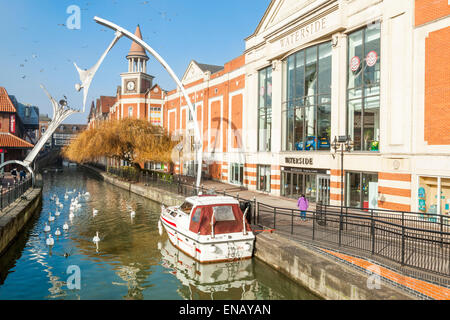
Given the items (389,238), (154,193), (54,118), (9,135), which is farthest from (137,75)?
(389,238)

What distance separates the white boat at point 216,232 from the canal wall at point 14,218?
7380mm

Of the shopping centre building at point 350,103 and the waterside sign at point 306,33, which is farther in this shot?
the waterside sign at point 306,33

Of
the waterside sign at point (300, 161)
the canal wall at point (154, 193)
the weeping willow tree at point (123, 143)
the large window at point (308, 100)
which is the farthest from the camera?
the weeping willow tree at point (123, 143)

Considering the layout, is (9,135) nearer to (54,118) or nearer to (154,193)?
(54,118)

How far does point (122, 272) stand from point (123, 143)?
88.6 feet

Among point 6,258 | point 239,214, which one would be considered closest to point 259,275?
point 239,214

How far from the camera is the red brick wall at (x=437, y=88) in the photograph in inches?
533

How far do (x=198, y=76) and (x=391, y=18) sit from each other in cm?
2798

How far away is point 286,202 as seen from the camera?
69.7 feet

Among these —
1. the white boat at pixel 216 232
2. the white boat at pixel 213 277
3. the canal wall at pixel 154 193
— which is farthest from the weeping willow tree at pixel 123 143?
the white boat at pixel 213 277

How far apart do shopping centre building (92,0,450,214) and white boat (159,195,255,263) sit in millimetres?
6888

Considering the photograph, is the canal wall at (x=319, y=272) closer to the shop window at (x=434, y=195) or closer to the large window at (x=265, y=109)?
the shop window at (x=434, y=195)

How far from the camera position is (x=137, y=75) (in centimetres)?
6088

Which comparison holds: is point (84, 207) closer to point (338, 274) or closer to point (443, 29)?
point (338, 274)
